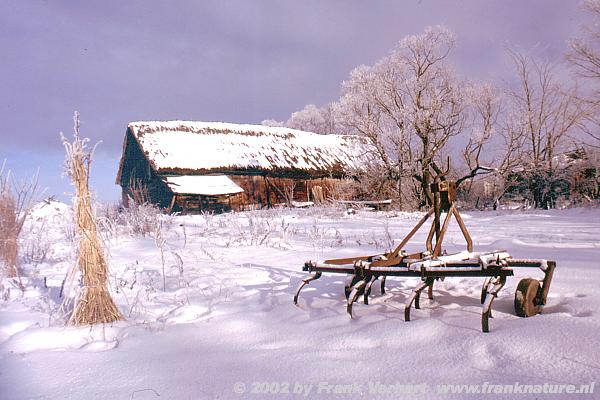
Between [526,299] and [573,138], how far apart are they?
23410mm

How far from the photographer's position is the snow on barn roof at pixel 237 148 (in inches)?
976

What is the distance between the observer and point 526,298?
2.98m

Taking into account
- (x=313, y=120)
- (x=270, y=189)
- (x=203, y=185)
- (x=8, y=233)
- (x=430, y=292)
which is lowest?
(x=430, y=292)

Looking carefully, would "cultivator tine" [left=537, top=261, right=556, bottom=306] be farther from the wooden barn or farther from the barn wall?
the barn wall

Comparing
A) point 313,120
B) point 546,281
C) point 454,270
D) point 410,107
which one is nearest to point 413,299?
point 454,270

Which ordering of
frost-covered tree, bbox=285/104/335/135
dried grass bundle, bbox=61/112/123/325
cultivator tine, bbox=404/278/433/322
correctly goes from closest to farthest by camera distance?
cultivator tine, bbox=404/278/433/322, dried grass bundle, bbox=61/112/123/325, frost-covered tree, bbox=285/104/335/135

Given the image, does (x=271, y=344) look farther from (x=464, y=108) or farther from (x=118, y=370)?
(x=464, y=108)

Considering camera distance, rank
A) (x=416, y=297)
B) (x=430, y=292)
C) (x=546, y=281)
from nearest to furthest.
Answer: (x=546, y=281), (x=416, y=297), (x=430, y=292)

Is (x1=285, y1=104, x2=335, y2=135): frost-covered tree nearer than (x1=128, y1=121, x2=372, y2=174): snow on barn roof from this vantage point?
No

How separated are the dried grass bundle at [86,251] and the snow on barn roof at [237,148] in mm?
20558

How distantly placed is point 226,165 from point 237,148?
246 centimetres

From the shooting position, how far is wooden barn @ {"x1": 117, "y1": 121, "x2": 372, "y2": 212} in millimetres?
24261

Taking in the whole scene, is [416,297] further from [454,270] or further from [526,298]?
[526,298]

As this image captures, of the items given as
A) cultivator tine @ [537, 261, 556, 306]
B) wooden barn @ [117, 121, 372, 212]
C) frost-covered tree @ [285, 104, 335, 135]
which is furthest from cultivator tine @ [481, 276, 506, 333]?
frost-covered tree @ [285, 104, 335, 135]
